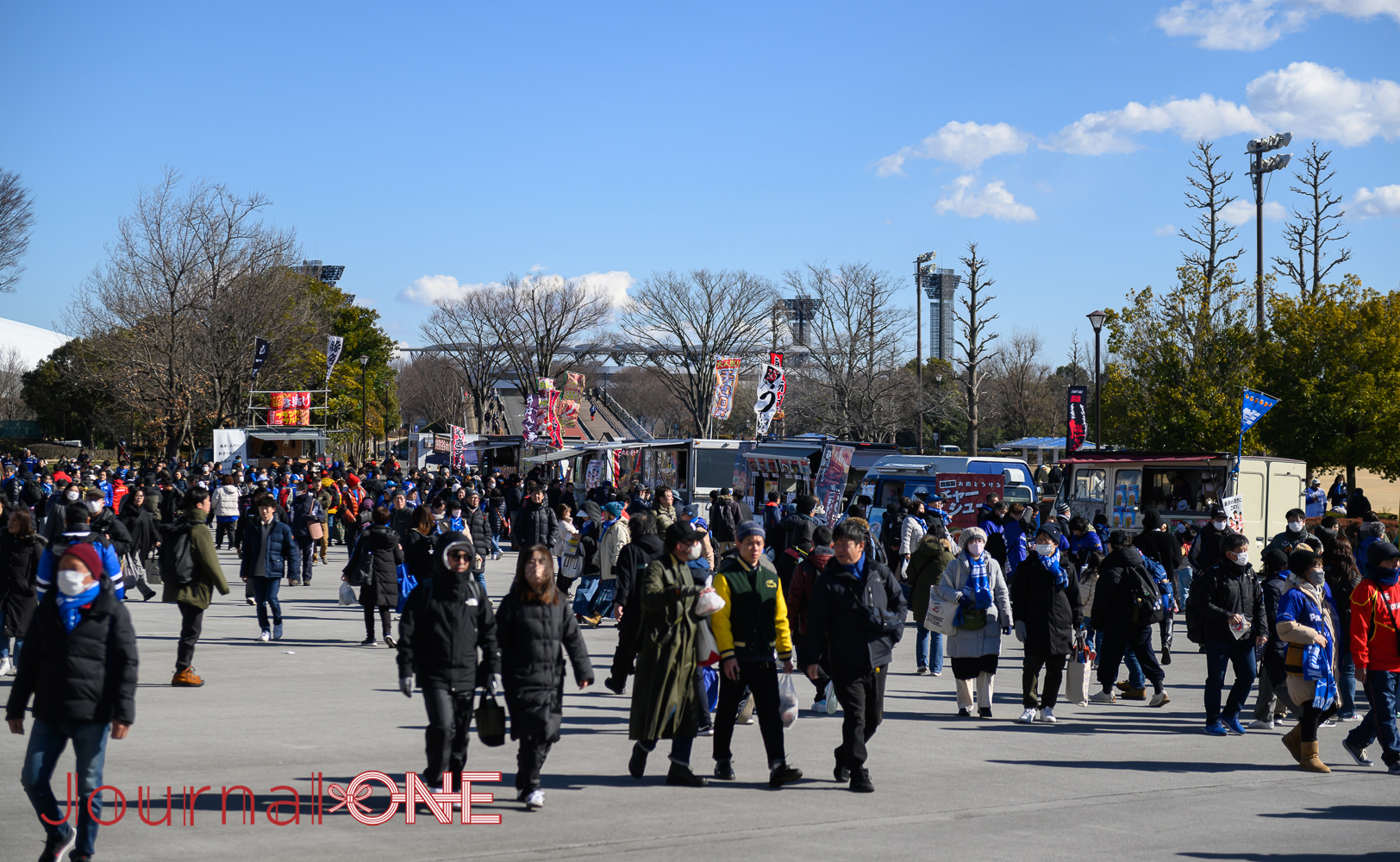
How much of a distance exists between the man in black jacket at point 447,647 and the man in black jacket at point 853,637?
2034 mm

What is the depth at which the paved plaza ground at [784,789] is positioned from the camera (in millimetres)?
5953

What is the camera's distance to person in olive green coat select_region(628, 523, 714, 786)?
7023 mm

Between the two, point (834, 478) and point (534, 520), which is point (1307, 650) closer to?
point (534, 520)

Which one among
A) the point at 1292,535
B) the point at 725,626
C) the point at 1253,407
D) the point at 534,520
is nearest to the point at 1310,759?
the point at 725,626

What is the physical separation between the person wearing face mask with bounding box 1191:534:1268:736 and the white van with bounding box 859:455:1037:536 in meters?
12.9

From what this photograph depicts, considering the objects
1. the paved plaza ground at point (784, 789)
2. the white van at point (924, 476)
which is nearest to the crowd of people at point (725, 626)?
the paved plaza ground at point (784, 789)

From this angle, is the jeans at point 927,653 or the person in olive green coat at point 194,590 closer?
the person in olive green coat at point 194,590

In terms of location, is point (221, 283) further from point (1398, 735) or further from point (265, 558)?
point (1398, 735)

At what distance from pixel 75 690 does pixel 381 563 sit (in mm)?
7706

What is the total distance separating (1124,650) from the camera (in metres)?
10.8

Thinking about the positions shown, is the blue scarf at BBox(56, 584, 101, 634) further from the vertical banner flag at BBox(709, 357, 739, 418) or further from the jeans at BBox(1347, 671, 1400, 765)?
the vertical banner flag at BBox(709, 357, 739, 418)

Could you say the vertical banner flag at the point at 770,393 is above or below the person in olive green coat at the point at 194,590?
above

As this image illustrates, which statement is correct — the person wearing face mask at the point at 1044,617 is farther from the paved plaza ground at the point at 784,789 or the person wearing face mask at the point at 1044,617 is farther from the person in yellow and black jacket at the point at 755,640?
the person in yellow and black jacket at the point at 755,640

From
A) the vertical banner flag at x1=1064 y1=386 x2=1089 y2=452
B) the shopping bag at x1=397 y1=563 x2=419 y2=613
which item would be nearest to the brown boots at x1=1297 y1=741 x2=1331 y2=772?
the shopping bag at x1=397 y1=563 x2=419 y2=613
